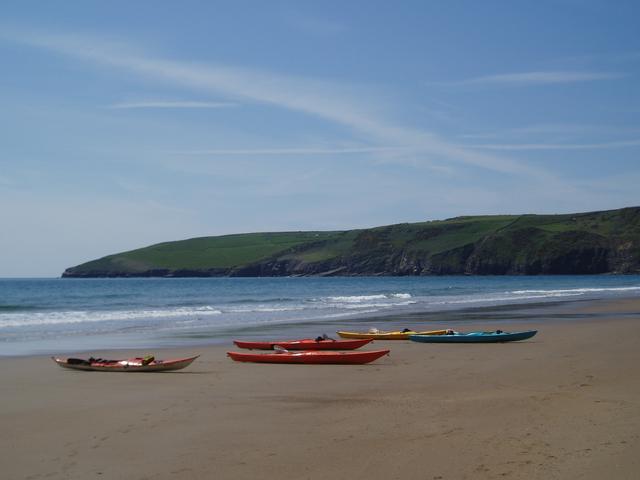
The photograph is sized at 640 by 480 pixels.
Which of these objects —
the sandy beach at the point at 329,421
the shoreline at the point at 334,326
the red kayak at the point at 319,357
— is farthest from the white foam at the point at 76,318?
the red kayak at the point at 319,357

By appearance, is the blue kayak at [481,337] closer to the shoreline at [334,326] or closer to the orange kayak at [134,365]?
the shoreline at [334,326]

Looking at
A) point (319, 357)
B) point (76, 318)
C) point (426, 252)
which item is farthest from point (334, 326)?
point (426, 252)

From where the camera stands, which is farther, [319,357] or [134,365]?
[319,357]

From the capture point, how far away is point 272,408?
11.0 metres

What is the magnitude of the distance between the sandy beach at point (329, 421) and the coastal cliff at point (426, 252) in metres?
130

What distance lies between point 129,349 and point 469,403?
12172mm

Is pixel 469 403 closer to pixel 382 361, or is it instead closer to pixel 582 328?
pixel 382 361

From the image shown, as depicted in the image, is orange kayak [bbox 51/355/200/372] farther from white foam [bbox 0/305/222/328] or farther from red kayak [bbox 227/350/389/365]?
white foam [bbox 0/305/222/328]

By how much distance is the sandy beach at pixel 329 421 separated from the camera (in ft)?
25.0

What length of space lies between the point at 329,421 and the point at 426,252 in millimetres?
146867

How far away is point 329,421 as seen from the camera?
9.94m

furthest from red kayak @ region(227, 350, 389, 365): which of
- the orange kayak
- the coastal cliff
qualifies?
the coastal cliff

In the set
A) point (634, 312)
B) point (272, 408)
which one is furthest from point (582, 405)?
point (634, 312)

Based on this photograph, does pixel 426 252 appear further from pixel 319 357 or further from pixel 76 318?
pixel 319 357
